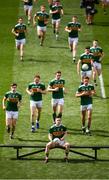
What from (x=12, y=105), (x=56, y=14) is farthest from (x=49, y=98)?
(x=56, y=14)

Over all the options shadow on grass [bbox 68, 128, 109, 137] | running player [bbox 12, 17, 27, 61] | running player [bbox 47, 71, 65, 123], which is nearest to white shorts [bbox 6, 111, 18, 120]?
running player [bbox 47, 71, 65, 123]

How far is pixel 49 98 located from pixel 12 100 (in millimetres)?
4879

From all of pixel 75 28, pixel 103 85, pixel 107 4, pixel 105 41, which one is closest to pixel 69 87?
pixel 103 85

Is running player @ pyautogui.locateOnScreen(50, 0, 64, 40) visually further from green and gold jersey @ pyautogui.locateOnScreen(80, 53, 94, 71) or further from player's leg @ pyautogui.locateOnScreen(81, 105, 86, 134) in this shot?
player's leg @ pyautogui.locateOnScreen(81, 105, 86, 134)

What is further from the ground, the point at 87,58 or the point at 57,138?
the point at 87,58

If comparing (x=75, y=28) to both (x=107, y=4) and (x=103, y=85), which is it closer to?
(x=103, y=85)

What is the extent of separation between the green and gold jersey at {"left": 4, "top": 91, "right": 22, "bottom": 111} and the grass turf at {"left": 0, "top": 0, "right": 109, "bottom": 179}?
1246mm

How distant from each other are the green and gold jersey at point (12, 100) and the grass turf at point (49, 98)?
1.25 m

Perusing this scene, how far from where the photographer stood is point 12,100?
28031 mm

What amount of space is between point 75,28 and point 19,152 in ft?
35.7

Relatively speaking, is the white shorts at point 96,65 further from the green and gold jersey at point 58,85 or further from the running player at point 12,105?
the running player at point 12,105

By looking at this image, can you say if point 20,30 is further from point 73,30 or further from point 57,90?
point 57,90

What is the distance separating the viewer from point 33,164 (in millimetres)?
26312

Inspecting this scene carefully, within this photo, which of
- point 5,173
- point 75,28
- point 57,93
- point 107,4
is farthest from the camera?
point 107,4
